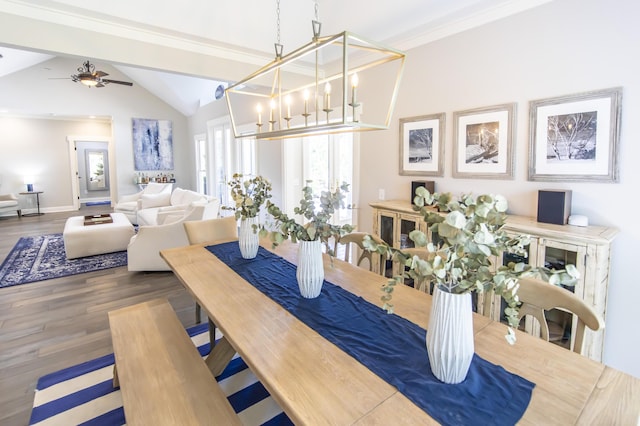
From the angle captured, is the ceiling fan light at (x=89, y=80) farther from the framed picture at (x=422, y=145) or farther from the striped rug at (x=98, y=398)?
the framed picture at (x=422, y=145)

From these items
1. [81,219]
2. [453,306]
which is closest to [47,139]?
[81,219]

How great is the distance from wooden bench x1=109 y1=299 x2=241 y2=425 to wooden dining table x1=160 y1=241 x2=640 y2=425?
292 mm

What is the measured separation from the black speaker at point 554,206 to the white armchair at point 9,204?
10.8 metres

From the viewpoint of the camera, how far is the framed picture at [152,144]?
9672 millimetres

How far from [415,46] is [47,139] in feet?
35.2

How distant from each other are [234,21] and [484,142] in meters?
2.63

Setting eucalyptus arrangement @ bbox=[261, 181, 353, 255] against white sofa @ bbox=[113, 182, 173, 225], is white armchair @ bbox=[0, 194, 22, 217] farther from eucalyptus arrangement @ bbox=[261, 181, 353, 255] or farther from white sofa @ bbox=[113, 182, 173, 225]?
eucalyptus arrangement @ bbox=[261, 181, 353, 255]

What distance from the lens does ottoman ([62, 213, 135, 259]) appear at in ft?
16.1

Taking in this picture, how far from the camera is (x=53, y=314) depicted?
321 cm

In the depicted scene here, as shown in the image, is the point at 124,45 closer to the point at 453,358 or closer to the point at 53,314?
the point at 53,314

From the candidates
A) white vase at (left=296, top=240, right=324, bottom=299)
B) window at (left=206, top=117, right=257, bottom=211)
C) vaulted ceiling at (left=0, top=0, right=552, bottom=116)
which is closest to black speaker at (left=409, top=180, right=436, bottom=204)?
vaulted ceiling at (left=0, top=0, right=552, bottom=116)

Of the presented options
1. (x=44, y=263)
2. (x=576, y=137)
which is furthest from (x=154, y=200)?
(x=576, y=137)

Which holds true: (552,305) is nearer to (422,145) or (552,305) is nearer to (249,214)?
(249,214)

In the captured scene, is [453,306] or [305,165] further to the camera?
[305,165]
